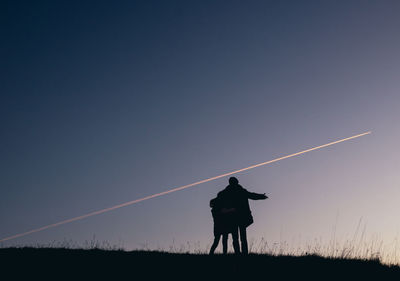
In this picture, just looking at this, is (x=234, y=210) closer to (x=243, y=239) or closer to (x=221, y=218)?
(x=221, y=218)

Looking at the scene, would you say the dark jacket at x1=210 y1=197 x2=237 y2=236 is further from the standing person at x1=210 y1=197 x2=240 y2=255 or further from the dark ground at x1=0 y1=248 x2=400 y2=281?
the dark ground at x1=0 y1=248 x2=400 y2=281

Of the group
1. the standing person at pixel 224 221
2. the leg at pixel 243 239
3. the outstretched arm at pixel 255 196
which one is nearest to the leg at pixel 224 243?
the standing person at pixel 224 221

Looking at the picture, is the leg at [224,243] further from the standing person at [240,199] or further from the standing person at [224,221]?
the standing person at [240,199]

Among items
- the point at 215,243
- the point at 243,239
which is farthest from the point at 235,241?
the point at 215,243

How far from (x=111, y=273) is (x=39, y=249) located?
5.04 m

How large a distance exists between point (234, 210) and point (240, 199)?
32cm

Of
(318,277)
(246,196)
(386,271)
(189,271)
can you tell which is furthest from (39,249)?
(386,271)

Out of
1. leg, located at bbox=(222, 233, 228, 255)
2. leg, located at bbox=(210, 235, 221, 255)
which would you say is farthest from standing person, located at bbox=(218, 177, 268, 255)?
leg, located at bbox=(210, 235, 221, 255)

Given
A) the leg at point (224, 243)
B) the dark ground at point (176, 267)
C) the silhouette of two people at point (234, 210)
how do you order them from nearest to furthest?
1. the dark ground at point (176, 267)
2. the silhouette of two people at point (234, 210)
3. the leg at point (224, 243)

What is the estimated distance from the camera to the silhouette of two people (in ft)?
35.9

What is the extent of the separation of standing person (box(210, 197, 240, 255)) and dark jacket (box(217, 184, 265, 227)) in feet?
0.37

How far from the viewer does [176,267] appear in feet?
34.0

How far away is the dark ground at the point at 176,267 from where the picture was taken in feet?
31.2

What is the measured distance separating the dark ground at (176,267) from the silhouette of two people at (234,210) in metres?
0.65
